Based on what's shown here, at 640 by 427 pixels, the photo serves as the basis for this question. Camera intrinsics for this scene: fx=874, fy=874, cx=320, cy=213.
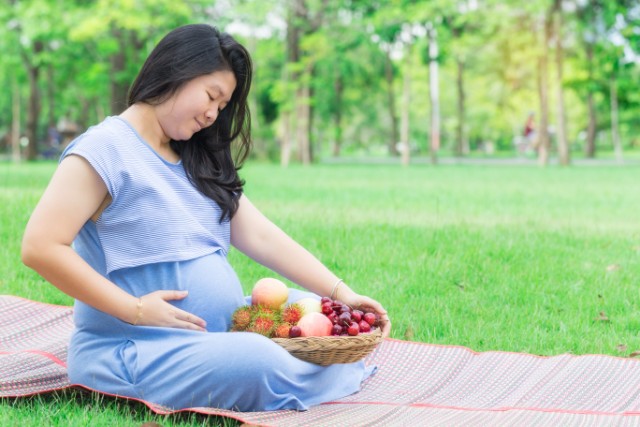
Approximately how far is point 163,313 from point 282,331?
0.49m

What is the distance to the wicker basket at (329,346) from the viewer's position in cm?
319

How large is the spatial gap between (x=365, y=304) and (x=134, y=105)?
4.01 ft

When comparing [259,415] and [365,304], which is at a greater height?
[365,304]

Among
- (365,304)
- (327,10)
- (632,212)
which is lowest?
(632,212)

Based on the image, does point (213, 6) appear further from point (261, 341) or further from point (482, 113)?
point (482, 113)

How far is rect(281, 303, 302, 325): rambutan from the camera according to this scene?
3475 mm

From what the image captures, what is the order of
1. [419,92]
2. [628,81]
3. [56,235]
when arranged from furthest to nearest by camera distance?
1. [419,92]
2. [628,81]
3. [56,235]

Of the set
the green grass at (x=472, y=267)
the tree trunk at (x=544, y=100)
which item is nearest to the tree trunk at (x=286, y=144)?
the tree trunk at (x=544, y=100)

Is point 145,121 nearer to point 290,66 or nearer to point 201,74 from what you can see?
point 201,74

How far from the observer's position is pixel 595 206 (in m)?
11.5

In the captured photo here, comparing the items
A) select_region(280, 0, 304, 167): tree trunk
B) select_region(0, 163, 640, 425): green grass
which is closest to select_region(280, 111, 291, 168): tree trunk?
select_region(280, 0, 304, 167): tree trunk

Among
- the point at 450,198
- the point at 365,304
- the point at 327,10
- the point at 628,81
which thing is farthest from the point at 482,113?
the point at 365,304

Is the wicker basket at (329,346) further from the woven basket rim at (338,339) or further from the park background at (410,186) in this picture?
the park background at (410,186)

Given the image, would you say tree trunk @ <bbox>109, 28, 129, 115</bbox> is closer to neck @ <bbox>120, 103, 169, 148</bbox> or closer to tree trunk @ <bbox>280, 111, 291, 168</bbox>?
tree trunk @ <bbox>280, 111, 291, 168</bbox>
